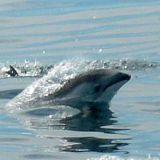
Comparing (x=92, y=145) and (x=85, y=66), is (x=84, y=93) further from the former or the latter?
(x=92, y=145)

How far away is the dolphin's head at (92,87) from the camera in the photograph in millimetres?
17906

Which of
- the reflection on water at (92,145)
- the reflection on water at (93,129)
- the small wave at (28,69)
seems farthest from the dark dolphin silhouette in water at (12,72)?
the reflection on water at (92,145)

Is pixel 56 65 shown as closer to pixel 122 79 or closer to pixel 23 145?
pixel 122 79

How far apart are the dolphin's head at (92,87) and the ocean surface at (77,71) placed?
0.79 feet

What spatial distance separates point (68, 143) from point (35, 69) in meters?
7.18

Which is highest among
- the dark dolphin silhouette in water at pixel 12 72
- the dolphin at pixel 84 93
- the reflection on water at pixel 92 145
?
the dark dolphin silhouette in water at pixel 12 72

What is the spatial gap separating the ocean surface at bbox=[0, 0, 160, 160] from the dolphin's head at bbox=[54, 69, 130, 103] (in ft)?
0.79

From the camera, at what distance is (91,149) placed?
1402 cm

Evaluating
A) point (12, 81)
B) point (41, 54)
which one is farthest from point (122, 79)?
point (41, 54)

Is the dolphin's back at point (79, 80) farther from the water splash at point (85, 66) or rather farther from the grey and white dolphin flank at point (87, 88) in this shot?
the water splash at point (85, 66)

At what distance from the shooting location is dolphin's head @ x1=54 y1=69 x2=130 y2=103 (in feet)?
58.7

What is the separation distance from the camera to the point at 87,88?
18.1 m

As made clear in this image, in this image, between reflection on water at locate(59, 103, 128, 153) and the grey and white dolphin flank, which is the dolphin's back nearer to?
the grey and white dolphin flank

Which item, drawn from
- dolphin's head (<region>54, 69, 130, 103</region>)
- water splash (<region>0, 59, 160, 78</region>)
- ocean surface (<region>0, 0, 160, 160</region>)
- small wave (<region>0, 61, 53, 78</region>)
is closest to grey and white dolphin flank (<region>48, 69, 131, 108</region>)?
dolphin's head (<region>54, 69, 130, 103</region>)
